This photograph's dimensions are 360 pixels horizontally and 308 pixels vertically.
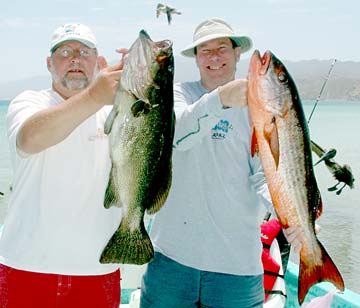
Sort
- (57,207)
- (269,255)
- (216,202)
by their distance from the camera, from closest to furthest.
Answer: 1. (57,207)
2. (216,202)
3. (269,255)

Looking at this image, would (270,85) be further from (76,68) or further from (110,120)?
(76,68)

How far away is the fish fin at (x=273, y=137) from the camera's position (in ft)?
7.90

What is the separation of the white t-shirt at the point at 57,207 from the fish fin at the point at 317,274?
1.19m

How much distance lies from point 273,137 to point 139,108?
0.63 metres

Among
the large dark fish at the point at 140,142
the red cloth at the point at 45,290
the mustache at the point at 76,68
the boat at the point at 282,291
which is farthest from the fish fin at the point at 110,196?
the boat at the point at 282,291

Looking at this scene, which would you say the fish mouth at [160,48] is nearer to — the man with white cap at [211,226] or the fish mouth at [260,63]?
the fish mouth at [260,63]

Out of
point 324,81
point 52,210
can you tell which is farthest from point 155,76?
point 324,81

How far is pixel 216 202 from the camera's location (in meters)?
3.46

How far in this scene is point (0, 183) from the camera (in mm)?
19000

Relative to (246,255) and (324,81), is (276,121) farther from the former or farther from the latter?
(324,81)

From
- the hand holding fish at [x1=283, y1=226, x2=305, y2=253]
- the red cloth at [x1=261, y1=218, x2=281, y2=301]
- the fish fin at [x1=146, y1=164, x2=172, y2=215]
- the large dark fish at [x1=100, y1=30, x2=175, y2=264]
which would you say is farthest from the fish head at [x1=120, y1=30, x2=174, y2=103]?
the red cloth at [x1=261, y1=218, x2=281, y2=301]

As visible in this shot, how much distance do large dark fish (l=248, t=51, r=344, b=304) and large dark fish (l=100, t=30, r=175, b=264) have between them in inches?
15.9

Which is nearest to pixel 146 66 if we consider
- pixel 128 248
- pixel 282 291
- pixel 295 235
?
pixel 128 248

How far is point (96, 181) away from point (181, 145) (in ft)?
1.77
